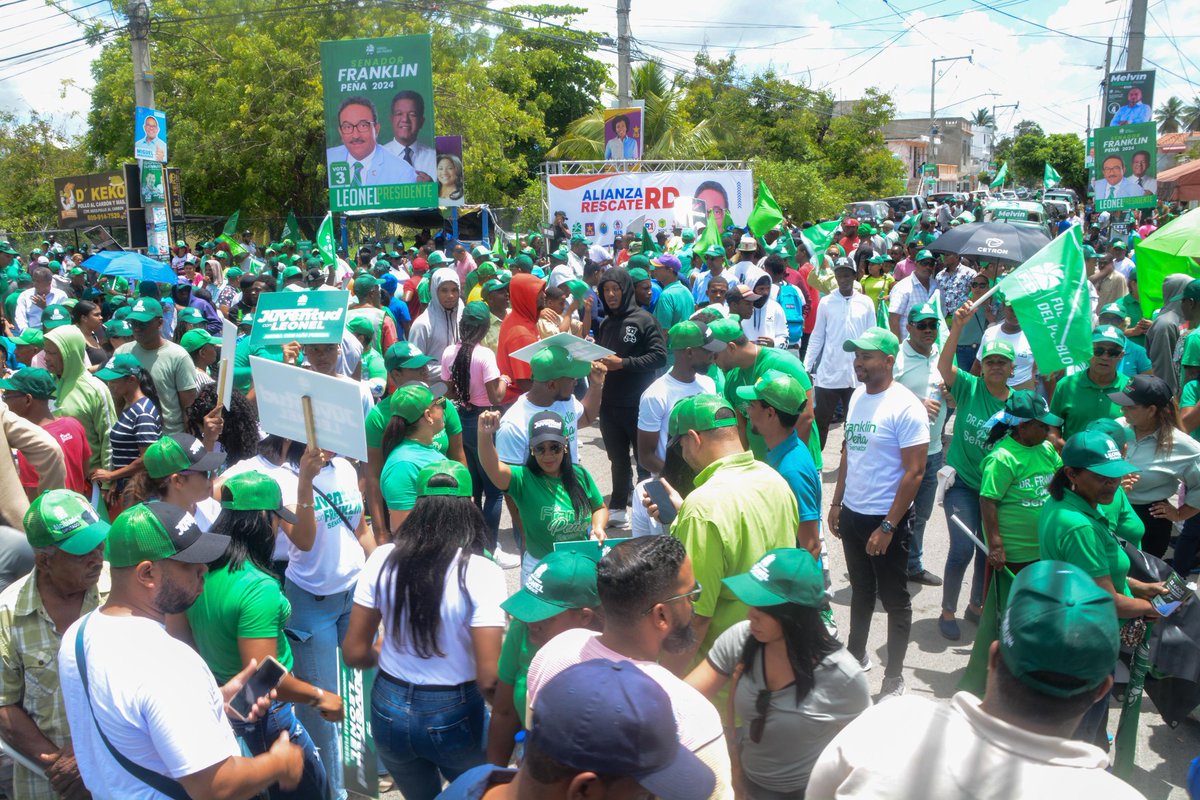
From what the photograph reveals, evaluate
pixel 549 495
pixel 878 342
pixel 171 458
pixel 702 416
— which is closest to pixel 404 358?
pixel 549 495

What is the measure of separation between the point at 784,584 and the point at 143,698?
1709mm

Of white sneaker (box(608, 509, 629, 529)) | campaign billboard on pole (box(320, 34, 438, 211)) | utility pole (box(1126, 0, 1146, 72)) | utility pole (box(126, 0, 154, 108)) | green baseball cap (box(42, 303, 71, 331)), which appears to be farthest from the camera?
utility pole (box(1126, 0, 1146, 72))

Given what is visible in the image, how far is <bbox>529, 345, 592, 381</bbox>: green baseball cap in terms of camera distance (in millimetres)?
4949

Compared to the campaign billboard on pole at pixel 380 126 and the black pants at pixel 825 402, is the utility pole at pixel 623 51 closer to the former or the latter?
the campaign billboard on pole at pixel 380 126

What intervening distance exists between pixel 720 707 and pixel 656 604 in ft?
2.30

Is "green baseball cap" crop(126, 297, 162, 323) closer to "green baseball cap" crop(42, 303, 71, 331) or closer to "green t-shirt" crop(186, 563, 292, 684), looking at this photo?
"green baseball cap" crop(42, 303, 71, 331)

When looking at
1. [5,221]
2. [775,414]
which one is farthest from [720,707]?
[5,221]

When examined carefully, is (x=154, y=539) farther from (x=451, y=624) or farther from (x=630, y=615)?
(x=630, y=615)

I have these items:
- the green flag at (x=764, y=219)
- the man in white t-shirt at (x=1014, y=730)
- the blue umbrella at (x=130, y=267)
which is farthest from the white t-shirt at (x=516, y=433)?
the green flag at (x=764, y=219)

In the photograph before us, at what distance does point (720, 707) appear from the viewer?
124 inches

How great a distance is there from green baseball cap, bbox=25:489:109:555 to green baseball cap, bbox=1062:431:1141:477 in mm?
3503

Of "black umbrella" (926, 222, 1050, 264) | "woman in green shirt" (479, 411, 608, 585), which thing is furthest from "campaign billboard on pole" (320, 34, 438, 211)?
"woman in green shirt" (479, 411, 608, 585)

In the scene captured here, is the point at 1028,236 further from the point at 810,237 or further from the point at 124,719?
the point at 124,719

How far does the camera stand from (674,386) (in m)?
5.68
